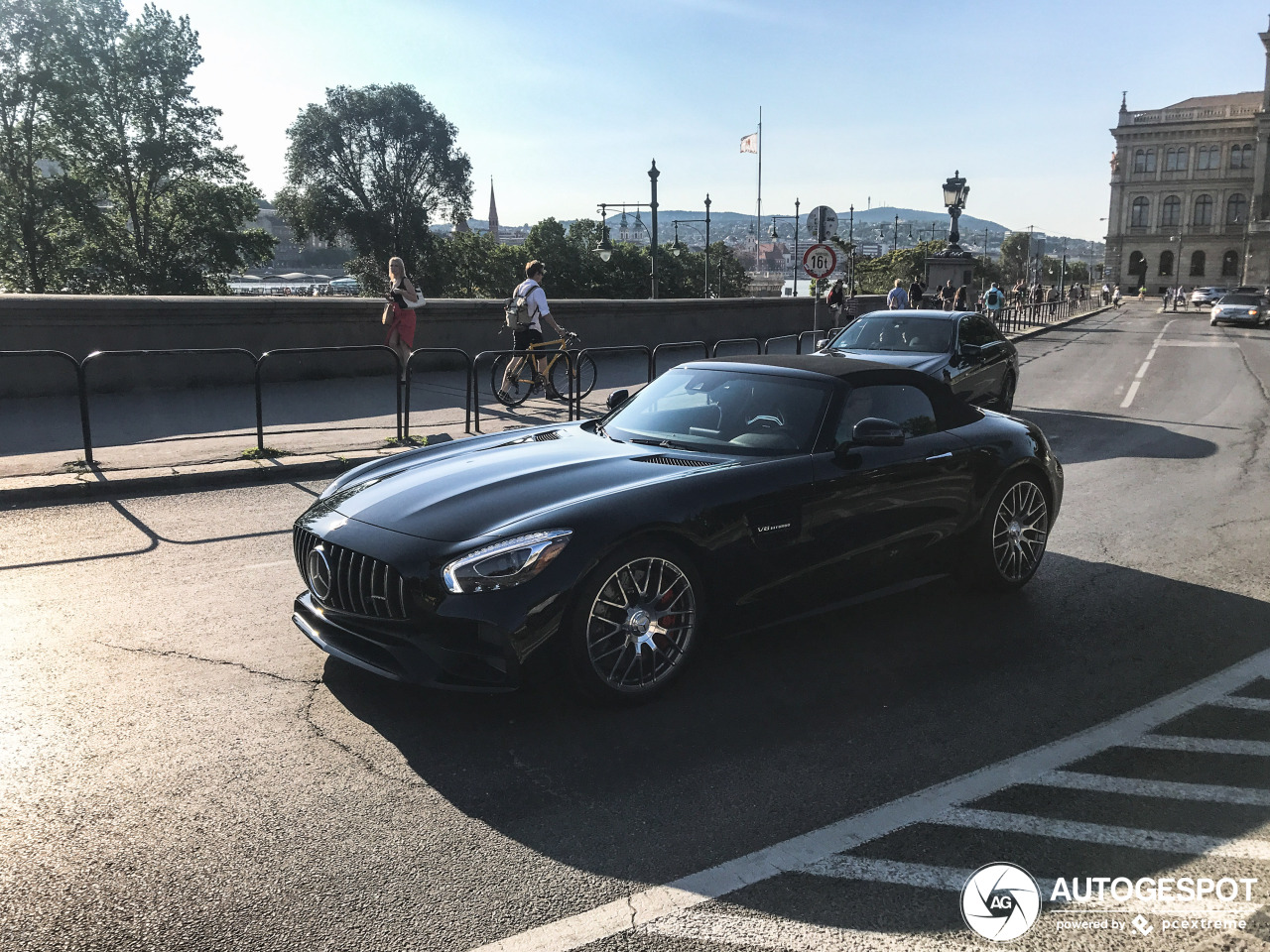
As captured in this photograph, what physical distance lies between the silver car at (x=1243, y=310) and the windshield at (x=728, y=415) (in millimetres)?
50876

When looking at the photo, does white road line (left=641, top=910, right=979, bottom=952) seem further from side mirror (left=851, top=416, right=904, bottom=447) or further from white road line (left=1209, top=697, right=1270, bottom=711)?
side mirror (left=851, top=416, right=904, bottom=447)

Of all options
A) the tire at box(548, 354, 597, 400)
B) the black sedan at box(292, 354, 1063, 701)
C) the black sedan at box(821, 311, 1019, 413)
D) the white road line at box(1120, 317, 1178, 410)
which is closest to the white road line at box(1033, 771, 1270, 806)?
the black sedan at box(292, 354, 1063, 701)

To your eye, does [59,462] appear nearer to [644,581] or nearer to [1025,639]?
[644,581]

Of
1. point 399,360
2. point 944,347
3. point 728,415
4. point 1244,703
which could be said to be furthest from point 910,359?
point 1244,703

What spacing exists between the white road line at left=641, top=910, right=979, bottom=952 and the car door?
2278 mm

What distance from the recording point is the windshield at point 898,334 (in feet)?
42.1

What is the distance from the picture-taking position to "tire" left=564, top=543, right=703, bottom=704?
169 inches

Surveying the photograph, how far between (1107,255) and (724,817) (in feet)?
526

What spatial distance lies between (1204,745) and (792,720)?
1.74 m

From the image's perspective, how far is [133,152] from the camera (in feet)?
161

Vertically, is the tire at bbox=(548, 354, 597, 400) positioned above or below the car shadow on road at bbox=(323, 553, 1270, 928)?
above

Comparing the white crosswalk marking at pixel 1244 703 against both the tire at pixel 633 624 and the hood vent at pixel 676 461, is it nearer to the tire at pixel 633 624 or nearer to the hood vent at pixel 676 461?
the tire at pixel 633 624

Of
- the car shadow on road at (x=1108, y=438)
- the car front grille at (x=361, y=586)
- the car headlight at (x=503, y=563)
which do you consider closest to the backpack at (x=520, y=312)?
the car shadow on road at (x=1108, y=438)

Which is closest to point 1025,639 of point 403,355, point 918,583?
point 918,583
